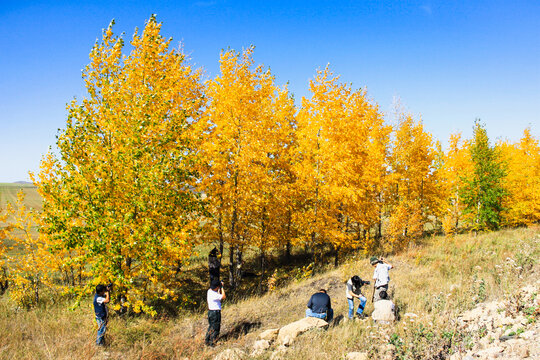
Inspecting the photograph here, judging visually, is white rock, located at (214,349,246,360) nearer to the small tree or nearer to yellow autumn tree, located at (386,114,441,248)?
yellow autumn tree, located at (386,114,441,248)

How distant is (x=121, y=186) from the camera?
27.3ft

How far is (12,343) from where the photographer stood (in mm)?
6816

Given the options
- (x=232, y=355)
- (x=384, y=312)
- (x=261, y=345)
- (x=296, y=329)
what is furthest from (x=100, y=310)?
(x=384, y=312)

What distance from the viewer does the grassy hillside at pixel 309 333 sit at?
6070 millimetres

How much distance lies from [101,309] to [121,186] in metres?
3.28

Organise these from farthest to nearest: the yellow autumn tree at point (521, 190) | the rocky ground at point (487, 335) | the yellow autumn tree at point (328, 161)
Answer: the yellow autumn tree at point (521, 190) → the yellow autumn tree at point (328, 161) → the rocky ground at point (487, 335)

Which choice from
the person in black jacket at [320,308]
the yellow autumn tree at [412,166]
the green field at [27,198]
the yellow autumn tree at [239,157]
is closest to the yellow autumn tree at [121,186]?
the yellow autumn tree at [239,157]

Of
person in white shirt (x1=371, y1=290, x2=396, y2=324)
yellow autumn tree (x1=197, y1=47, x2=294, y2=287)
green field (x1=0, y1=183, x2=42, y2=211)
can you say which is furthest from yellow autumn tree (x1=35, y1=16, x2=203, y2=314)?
green field (x1=0, y1=183, x2=42, y2=211)

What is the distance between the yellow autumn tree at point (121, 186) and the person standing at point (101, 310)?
1.13 ft

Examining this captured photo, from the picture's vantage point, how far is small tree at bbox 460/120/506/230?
69.0 feet

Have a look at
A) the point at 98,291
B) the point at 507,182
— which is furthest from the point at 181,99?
the point at 507,182

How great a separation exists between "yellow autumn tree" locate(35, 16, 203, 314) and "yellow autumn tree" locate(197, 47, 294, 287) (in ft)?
7.83

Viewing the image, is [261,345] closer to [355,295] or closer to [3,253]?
[355,295]

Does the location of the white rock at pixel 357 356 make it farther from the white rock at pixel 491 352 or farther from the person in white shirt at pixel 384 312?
the white rock at pixel 491 352
